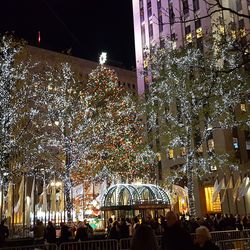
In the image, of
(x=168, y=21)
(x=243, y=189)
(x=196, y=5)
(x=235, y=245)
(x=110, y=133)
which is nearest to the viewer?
(x=235, y=245)

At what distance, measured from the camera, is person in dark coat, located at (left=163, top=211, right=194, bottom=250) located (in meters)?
6.17

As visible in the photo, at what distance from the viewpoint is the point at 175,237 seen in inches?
246

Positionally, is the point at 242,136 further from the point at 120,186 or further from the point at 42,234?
the point at 42,234

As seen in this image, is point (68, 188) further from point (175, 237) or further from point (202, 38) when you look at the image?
→ point (202, 38)

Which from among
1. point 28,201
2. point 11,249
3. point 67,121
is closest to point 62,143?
point 67,121

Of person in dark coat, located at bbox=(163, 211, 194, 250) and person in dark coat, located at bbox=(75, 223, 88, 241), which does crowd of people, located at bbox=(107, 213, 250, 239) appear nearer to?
person in dark coat, located at bbox=(75, 223, 88, 241)

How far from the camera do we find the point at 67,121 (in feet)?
98.1

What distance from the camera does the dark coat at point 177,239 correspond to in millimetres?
6168

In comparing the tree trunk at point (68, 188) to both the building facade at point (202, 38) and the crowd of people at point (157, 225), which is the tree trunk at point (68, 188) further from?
the building facade at point (202, 38)

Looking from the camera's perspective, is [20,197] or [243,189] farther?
[243,189]

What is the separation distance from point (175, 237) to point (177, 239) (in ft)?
0.15

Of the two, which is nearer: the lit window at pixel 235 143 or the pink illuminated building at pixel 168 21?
the lit window at pixel 235 143

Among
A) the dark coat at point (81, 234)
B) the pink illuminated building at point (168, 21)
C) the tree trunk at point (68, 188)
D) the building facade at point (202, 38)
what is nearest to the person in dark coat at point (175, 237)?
the dark coat at point (81, 234)

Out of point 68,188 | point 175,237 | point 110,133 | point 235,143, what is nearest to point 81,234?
point 175,237
